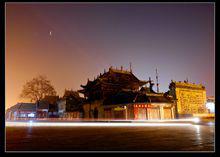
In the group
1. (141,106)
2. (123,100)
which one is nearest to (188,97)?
(141,106)

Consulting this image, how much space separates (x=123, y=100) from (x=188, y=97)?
11740 millimetres

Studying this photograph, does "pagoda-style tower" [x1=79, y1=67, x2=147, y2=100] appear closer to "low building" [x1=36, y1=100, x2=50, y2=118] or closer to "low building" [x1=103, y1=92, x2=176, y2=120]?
"low building" [x1=103, y1=92, x2=176, y2=120]

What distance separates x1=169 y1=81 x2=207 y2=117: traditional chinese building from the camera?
3834cm

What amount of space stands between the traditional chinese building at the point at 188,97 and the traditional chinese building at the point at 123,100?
9.43ft

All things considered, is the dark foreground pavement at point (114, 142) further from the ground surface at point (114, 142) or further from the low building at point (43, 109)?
the low building at point (43, 109)

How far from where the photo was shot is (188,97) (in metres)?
39.4

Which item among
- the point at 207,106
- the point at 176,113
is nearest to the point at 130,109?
the point at 176,113

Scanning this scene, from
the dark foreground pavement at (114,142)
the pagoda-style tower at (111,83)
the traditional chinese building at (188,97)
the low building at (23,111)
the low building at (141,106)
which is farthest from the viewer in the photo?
the low building at (23,111)

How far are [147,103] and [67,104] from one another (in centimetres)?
2526

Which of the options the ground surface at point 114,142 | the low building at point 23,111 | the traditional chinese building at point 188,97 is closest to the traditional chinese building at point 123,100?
the traditional chinese building at point 188,97

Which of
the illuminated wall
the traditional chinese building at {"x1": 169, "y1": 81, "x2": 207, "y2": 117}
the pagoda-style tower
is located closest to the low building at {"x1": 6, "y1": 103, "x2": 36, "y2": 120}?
the pagoda-style tower

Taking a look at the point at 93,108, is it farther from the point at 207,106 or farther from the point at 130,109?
the point at 207,106

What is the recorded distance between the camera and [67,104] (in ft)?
175

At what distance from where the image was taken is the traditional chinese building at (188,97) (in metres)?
38.3
